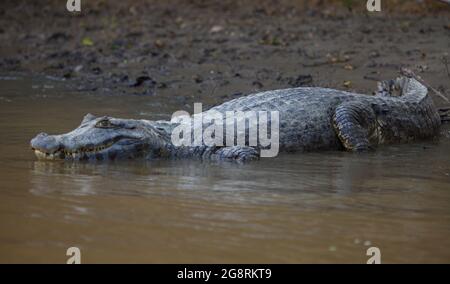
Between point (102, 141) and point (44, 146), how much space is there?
0.49 m

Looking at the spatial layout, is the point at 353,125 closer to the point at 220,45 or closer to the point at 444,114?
the point at 444,114

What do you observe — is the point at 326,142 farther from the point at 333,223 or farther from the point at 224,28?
the point at 224,28

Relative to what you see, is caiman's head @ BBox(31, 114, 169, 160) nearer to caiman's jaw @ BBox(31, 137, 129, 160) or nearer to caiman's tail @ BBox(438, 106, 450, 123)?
caiman's jaw @ BBox(31, 137, 129, 160)

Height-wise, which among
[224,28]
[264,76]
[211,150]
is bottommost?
[211,150]

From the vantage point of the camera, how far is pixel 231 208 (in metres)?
5.22

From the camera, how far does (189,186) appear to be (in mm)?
5910

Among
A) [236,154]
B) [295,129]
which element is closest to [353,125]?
[295,129]

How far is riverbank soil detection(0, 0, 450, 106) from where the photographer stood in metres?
10.6

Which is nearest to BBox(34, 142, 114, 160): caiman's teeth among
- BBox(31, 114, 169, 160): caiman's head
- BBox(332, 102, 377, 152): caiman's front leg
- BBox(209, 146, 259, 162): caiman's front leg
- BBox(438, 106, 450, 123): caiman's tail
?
BBox(31, 114, 169, 160): caiman's head

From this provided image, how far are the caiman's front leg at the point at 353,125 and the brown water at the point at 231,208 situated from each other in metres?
0.16

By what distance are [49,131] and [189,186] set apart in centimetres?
257

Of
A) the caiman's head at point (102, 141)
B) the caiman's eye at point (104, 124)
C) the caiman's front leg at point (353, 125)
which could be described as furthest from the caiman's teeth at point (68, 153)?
the caiman's front leg at point (353, 125)
